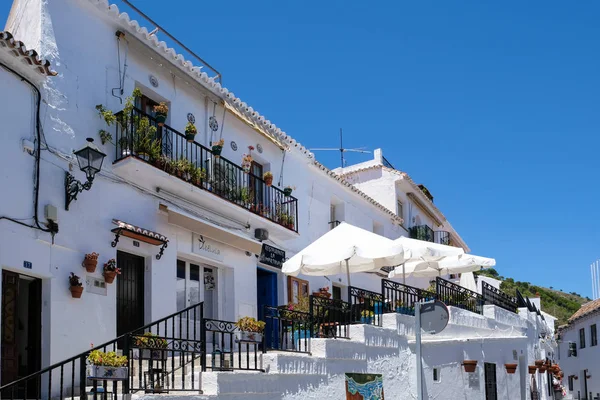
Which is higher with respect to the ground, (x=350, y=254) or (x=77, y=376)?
(x=350, y=254)

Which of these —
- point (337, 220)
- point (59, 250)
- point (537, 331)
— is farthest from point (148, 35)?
point (537, 331)

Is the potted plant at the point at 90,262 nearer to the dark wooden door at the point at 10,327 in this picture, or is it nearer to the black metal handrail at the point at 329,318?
the dark wooden door at the point at 10,327

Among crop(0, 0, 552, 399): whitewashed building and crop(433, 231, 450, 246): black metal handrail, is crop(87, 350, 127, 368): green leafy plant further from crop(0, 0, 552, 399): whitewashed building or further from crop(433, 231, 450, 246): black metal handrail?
crop(433, 231, 450, 246): black metal handrail

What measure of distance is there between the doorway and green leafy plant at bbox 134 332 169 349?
6.97ft

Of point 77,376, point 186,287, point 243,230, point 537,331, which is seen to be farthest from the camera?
point 537,331

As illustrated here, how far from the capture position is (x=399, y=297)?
16.5m

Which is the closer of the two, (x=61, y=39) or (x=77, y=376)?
(x=77, y=376)

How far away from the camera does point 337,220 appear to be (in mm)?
22781

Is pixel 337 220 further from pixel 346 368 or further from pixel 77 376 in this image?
pixel 77 376

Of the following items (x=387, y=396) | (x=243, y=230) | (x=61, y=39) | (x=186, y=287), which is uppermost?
(x=61, y=39)

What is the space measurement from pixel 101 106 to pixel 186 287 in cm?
422

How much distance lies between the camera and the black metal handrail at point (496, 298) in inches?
840

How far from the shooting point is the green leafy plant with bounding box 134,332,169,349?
9672 mm

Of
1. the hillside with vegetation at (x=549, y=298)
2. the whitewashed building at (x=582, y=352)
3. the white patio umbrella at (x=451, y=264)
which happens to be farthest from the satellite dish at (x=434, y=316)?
the hillside with vegetation at (x=549, y=298)
